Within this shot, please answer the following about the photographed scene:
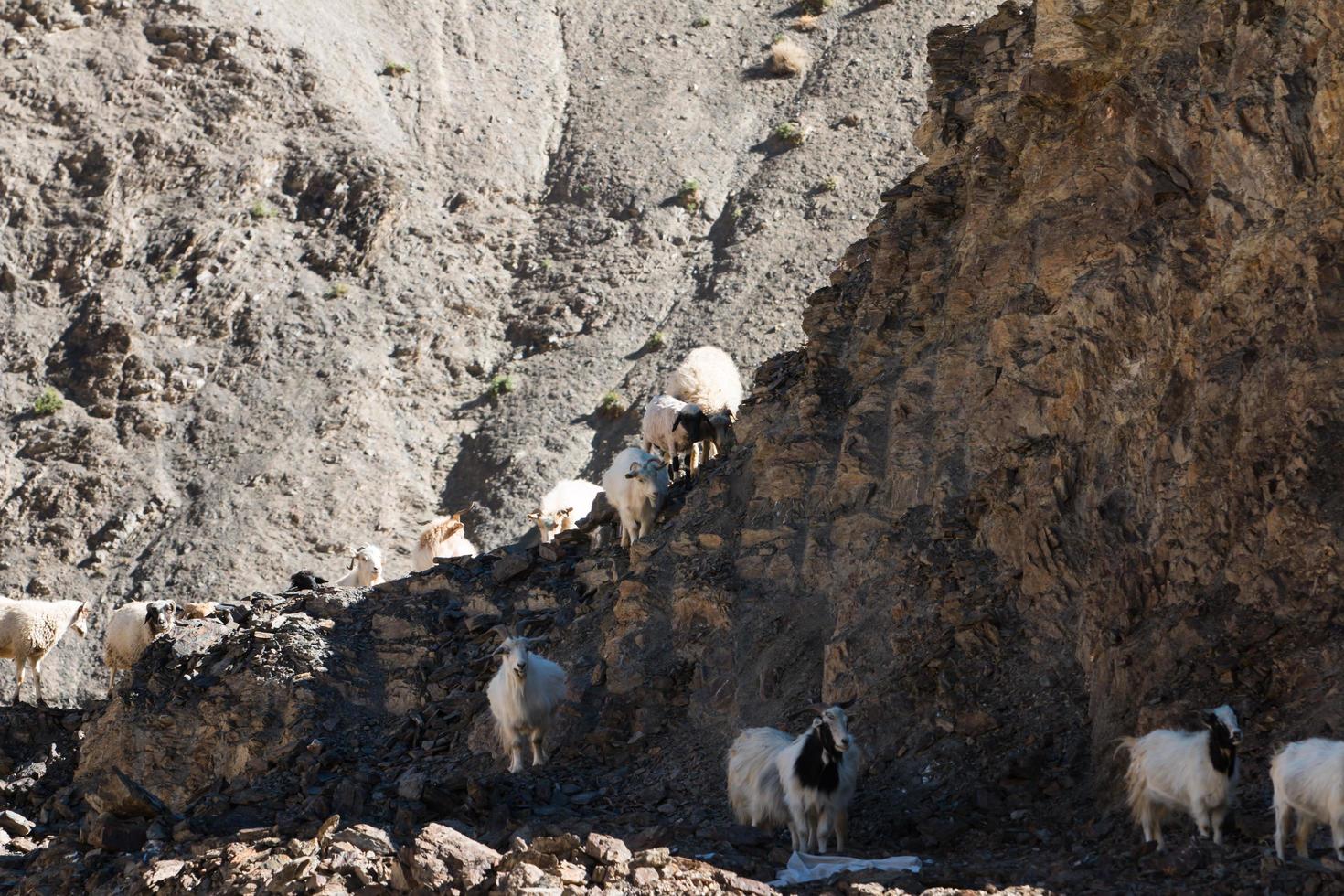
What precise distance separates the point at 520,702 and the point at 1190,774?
597cm

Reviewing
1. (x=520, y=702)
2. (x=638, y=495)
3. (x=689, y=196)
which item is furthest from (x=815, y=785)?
(x=689, y=196)

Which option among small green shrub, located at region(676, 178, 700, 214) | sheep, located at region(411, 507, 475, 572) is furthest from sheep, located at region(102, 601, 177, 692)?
small green shrub, located at region(676, 178, 700, 214)

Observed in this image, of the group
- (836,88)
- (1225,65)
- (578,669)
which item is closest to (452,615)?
(578,669)

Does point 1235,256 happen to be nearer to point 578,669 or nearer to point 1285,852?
point 1285,852

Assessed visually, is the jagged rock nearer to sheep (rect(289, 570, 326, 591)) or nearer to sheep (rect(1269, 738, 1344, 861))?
sheep (rect(1269, 738, 1344, 861))

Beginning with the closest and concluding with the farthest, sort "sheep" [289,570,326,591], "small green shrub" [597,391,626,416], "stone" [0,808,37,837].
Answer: "stone" [0,808,37,837], "sheep" [289,570,326,591], "small green shrub" [597,391,626,416]

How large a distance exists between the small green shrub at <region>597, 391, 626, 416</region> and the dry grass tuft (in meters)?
12.0

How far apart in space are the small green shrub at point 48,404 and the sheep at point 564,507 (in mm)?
14191

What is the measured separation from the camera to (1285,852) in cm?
887

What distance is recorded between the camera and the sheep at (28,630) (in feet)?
74.2

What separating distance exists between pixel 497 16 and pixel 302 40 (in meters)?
6.10

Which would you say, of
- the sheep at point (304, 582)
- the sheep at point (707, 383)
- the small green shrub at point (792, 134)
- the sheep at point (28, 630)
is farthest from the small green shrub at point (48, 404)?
the sheep at point (707, 383)

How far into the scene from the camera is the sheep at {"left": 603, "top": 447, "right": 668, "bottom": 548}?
16.9 metres

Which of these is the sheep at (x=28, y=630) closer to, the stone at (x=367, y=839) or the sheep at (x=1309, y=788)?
the stone at (x=367, y=839)
